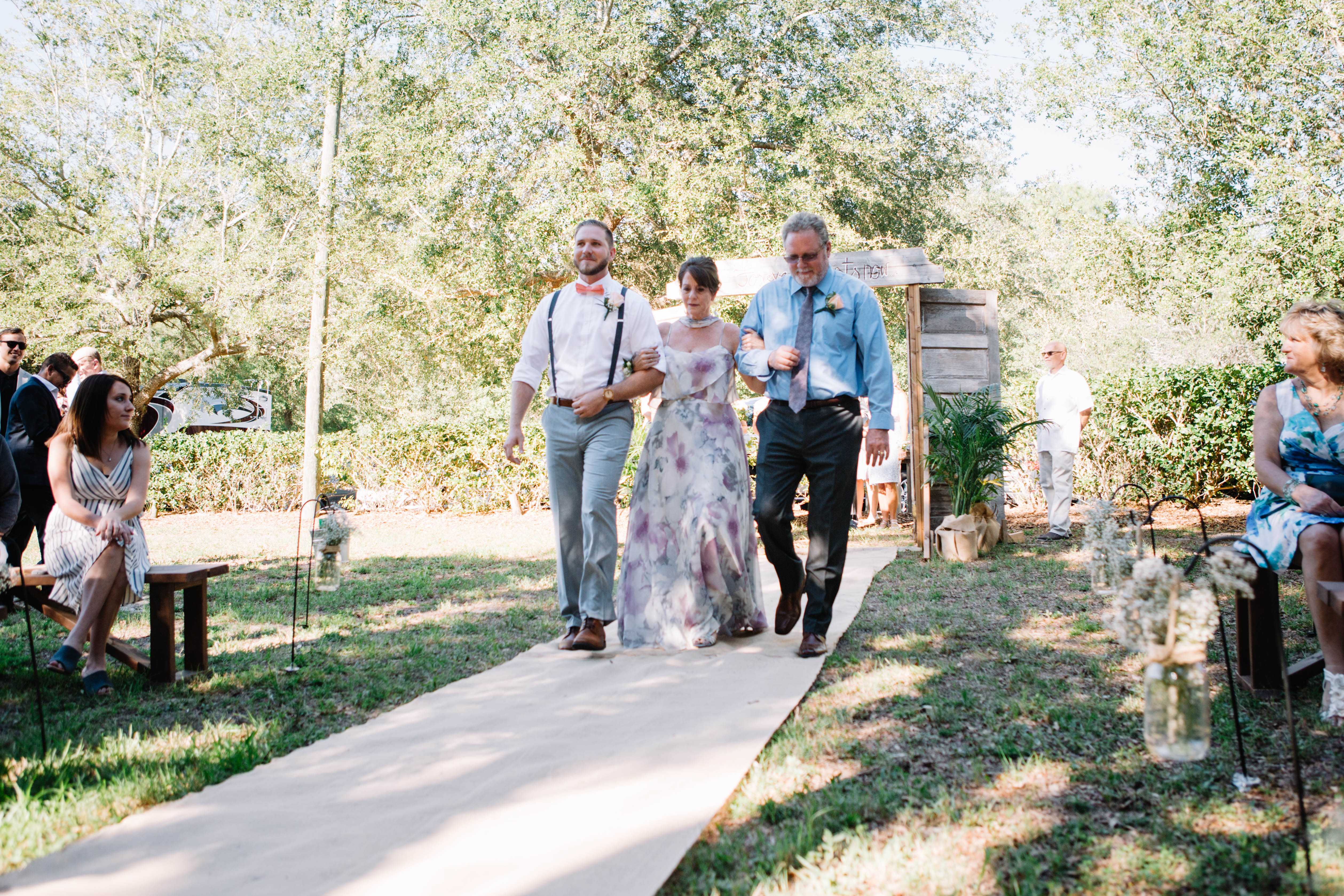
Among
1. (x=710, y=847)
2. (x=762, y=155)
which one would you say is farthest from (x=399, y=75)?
(x=710, y=847)

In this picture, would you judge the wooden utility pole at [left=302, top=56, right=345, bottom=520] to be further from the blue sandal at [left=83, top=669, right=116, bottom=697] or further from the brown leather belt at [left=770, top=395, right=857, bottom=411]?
the brown leather belt at [left=770, top=395, right=857, bottom=411]

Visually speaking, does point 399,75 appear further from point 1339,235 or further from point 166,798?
point 166,798

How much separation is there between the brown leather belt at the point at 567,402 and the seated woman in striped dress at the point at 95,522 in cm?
181

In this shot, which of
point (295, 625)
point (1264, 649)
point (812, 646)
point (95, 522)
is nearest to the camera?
point (1264, 649)

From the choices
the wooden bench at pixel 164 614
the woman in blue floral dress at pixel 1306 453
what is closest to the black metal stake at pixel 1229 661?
the woman in blue floral dress at pixel 1306 453

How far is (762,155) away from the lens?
13.3 m

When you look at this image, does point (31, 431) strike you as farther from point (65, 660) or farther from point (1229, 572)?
point (1229, 572)

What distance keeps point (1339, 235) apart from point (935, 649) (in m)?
6.00

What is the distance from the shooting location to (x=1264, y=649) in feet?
10.9

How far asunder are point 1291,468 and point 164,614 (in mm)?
4641

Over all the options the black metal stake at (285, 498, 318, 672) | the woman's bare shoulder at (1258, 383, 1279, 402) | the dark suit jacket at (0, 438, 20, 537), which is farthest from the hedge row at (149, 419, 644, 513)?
the woman's bare shoulder at (1258, 383, 1279, 402)

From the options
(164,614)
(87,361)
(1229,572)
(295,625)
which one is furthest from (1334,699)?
(87,361)

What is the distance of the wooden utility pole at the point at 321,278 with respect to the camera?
1257 cm

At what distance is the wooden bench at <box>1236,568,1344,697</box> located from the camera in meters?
3.27
